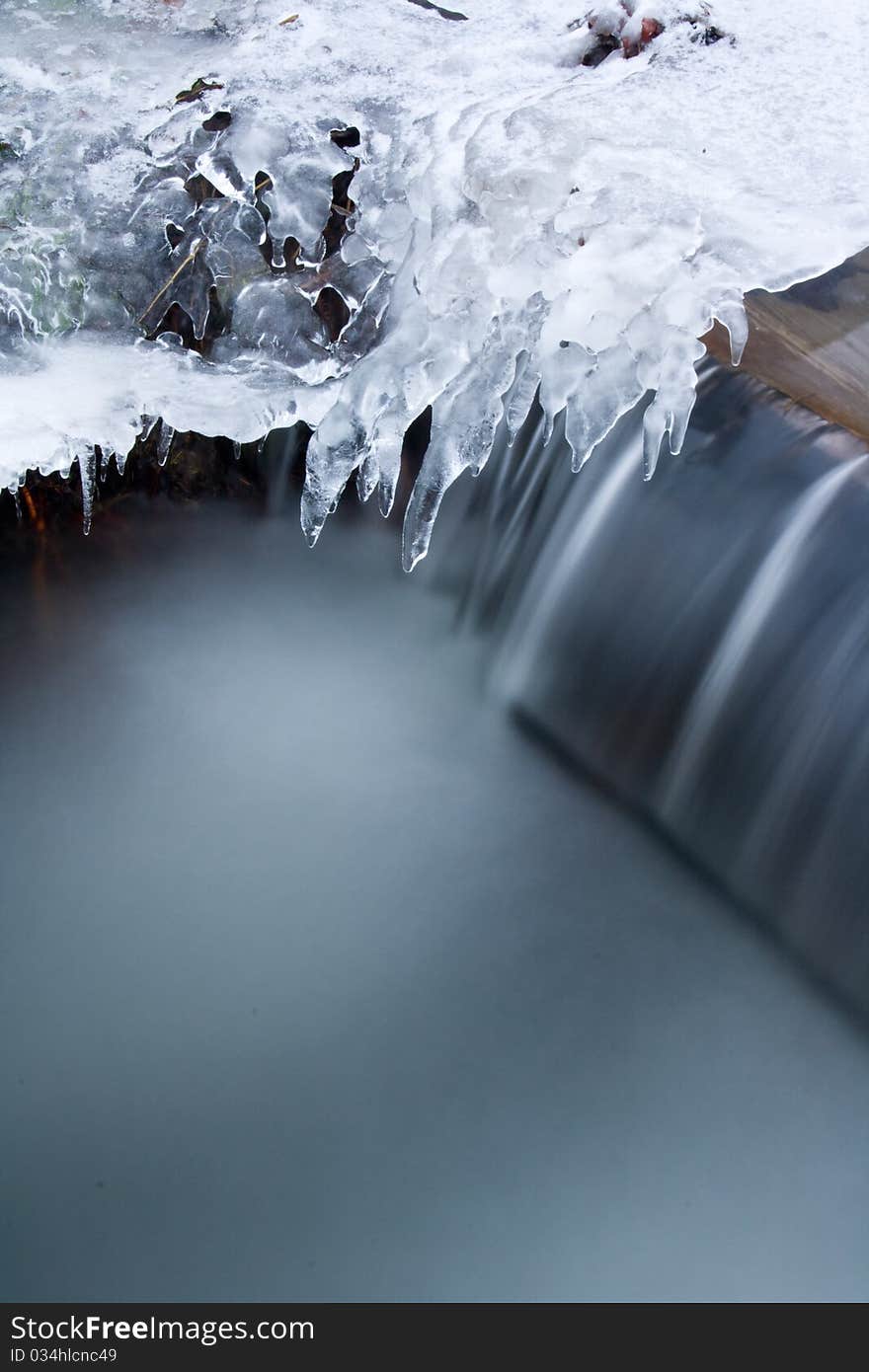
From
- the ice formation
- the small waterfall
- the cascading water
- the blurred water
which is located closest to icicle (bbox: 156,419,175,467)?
the ice formation

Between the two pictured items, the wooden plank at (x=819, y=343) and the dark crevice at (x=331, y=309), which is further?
the dark crevice at (x=331, y=309)

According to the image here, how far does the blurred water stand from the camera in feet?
8.47

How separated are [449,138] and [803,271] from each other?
3.32 feet

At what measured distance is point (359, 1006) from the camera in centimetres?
289

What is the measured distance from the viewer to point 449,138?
3502mm

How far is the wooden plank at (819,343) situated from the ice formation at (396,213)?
15 centimetres

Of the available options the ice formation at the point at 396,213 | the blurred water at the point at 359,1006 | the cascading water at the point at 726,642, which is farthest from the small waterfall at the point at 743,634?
the ice formation at the point at 396,213

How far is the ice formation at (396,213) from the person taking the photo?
310 centimetres

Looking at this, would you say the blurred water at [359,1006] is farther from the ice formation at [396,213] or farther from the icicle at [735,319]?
the icicle at [735,319]

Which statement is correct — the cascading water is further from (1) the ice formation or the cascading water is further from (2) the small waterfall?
(1) the ice formation

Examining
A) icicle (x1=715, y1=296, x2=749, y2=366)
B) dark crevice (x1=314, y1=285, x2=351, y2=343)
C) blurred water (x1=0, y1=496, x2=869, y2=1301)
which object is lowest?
blurred water (x1=0, y1=496, x2=869, y2=1301)

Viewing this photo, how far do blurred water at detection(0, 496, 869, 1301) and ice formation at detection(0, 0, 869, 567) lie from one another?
50 centimetres

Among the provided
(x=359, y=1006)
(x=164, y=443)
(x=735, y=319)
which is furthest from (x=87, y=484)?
(x=735, y=319)
